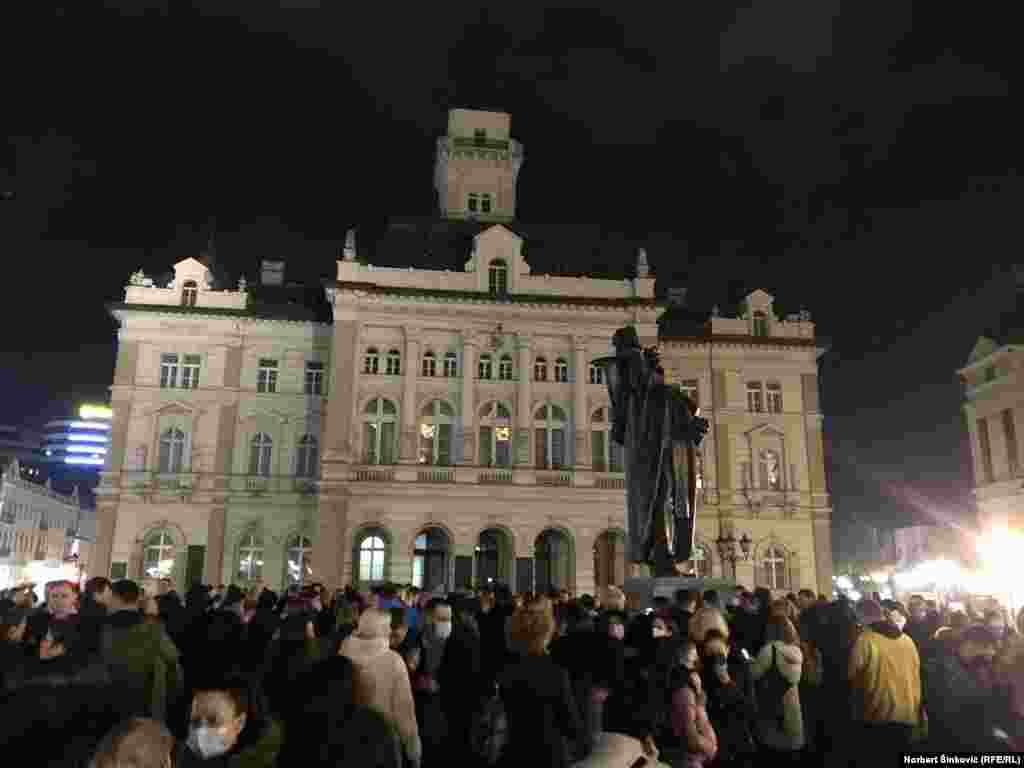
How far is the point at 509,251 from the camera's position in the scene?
39.8m

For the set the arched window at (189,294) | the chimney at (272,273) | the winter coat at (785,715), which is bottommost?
the winter coat at (785,715)

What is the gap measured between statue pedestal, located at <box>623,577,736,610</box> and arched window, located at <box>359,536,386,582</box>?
966 inches

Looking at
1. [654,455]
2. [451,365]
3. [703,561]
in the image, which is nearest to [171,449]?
[451,365]

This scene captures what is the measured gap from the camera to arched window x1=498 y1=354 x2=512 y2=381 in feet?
128

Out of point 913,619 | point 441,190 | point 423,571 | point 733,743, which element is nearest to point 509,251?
point 441,190

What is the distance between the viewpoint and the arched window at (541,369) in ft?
129

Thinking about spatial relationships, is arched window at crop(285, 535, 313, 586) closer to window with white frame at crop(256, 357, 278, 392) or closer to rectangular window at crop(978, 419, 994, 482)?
window with white frame at crop(256, 357, 278, 392)

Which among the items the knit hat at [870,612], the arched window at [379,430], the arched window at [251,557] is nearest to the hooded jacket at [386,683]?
the knit hat at [870,612]

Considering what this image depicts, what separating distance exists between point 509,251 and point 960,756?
3534cm

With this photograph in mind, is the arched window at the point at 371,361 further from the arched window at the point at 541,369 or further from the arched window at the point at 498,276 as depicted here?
the arched window at the point at 541,369

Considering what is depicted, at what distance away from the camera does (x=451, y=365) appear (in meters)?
38.9

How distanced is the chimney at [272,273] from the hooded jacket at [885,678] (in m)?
42.2

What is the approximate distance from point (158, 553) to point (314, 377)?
11271mm

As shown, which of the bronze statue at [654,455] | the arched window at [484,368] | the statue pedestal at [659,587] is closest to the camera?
the statue pedestal at [659,587]
